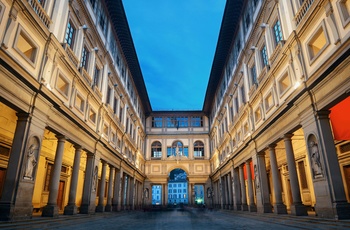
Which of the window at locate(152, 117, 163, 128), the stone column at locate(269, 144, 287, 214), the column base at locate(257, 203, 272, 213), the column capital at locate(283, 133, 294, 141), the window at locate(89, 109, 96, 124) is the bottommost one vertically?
the column base at locate(257, 203, 272, 213)

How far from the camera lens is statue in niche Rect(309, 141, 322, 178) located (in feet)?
35.1

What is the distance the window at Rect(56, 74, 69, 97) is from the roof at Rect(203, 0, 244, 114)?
1557 cm

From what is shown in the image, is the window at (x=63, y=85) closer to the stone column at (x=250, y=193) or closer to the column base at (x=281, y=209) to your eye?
the column base at (x=281, y=209)

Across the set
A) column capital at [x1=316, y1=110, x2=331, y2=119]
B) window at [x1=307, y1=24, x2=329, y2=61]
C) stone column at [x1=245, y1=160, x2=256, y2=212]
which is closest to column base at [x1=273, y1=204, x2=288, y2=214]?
stone column at [x1=245, y1=160, x2=256, y2=212]

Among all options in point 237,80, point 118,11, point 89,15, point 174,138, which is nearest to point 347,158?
point 237,80

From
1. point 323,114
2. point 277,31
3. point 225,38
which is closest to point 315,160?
point 323,114

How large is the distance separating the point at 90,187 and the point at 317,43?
16701mm

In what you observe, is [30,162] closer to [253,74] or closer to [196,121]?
[253,74]

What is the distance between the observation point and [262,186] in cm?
1784

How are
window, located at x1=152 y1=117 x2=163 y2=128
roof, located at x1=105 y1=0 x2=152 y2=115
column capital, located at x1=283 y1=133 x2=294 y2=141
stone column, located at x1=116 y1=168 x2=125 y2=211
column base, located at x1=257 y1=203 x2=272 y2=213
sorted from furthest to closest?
window, located at x1=152 y1=117 x2=163 y2=128
stone column, located at x1=116 y1=168 x2=125 y2=211
roof, located at x1=105 y1=0 x2=152 y2=115
column base, located at x1=257 y1=203 x2=272 y2=213
column capital, located at x1=283 y1=133 x2=294 y2=141

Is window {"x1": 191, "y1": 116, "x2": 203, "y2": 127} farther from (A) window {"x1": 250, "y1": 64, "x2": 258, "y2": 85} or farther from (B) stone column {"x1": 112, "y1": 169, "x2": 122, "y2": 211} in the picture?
(A) window {"x1": 250, "y1": 64, "x2": 258, "y2": 85}

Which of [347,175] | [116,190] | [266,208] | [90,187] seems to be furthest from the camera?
[116,190]

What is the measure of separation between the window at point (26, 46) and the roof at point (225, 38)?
16891mm

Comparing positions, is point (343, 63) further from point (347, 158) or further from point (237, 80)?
point (237, 80)
